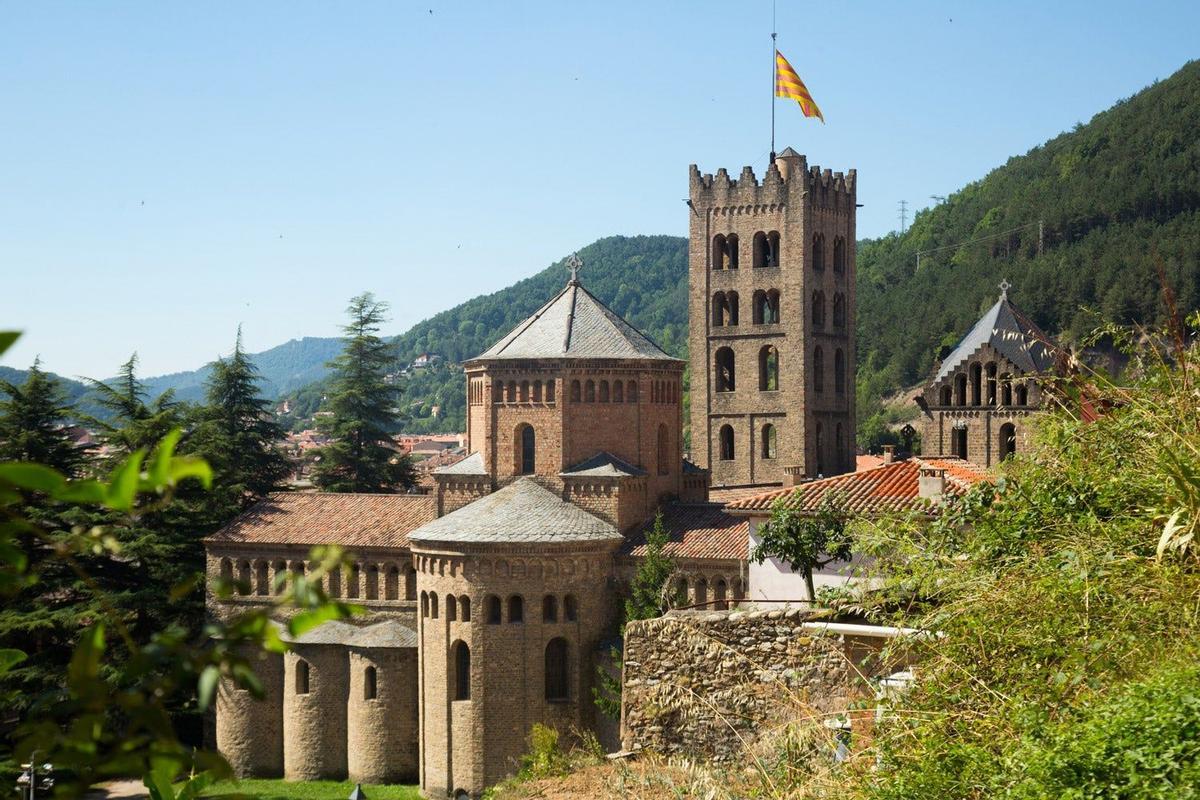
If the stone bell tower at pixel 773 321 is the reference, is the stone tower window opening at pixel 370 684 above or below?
below

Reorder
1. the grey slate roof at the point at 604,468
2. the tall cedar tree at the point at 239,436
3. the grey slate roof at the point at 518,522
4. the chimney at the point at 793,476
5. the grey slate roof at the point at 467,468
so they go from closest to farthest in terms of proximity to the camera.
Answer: the grey slate roof at the point at 518,522 → the grey slate roof at the point at 604,468 → the grey slate roof at the point at 467,468 → the chimney at the point at 793,476 → the tall cedar tree at the point at 239,436

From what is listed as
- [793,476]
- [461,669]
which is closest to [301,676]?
[461,669]

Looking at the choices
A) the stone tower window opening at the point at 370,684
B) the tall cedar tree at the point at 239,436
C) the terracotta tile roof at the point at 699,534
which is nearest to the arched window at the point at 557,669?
the terracotta tile roof at the point at 699,534

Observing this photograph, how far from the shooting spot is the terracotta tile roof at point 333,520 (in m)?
34.2

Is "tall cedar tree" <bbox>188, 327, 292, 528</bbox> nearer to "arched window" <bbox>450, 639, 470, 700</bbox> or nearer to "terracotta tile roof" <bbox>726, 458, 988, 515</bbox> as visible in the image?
"arched window" <bbox>450, 639, 470, 700</bbox>

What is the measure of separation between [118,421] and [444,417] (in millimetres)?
111256

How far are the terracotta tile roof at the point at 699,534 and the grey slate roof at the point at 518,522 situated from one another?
108cm

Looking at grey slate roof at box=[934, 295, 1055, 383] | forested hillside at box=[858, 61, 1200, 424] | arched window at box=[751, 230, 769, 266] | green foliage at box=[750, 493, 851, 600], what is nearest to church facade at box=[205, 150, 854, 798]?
grey slate roof at box=[934, 295, 1055, 383]

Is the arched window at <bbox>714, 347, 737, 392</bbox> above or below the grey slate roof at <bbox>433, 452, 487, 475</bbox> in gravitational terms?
above

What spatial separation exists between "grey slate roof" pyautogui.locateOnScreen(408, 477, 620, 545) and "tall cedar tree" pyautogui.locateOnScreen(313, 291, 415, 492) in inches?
673

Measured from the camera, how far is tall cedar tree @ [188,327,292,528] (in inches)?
1629

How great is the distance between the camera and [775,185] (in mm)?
44375

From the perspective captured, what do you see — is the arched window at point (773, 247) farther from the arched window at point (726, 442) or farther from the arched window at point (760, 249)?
the arched window at point (726, 442)

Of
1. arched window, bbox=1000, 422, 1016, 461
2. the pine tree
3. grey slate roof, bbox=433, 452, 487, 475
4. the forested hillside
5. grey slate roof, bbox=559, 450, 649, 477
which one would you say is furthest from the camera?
the forested hillside
